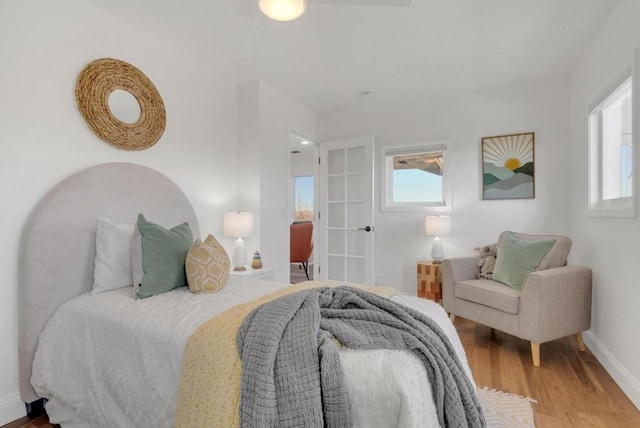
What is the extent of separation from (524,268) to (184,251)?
2485mm

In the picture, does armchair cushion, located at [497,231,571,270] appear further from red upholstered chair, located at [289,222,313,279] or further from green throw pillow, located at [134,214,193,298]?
red upholstered chair, located at [289,222,313,279]

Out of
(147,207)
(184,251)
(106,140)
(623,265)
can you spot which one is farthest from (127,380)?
(623,265)

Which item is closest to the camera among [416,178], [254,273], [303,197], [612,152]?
[612,152]

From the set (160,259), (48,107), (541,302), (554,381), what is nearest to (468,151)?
(541,302)

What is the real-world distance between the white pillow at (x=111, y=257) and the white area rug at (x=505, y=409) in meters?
2.16

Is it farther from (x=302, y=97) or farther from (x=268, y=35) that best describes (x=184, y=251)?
(x=302, y=97)

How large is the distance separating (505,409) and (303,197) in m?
6.08

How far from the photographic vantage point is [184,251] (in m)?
1.98

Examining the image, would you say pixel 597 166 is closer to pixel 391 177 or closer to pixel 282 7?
pixel 391 177

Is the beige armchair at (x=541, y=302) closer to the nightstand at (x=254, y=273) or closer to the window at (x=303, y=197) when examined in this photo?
the nightstand at (x=254, y=273)

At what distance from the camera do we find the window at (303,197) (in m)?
7.38

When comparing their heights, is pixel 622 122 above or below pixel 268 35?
below

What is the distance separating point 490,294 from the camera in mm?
2447

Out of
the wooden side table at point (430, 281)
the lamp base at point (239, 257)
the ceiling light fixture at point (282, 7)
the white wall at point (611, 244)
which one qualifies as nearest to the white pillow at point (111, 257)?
the lamp base at point (239, 257)
